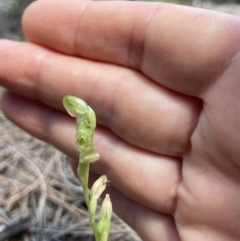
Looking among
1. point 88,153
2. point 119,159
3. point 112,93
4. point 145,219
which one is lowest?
point 145,219

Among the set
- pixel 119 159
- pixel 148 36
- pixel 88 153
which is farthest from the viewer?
Result: pixel 119 159

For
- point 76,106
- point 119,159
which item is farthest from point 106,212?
point 119,159

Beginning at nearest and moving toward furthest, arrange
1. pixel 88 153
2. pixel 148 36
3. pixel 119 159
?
pixel 88 153 < pixel 148 36 < pixel 119 159

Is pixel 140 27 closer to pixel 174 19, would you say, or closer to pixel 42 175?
pixel 174 19

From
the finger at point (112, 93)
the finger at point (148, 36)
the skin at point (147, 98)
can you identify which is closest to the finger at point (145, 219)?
the skin at point (147, 98)

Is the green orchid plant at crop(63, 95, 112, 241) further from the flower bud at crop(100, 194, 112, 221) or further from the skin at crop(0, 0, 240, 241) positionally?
the skin at crop(0, 0, 240, 241)

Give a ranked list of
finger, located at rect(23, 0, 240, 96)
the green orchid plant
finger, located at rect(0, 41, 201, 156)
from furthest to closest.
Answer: finger, located at rect(0, 41, 201, 156), finger, located at rect(23, 0, 240, 96), the green orchid plant

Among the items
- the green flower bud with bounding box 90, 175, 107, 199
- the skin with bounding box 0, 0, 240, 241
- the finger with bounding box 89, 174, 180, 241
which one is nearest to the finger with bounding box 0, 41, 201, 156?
the skin with bounding box 0, 0, 240, 241

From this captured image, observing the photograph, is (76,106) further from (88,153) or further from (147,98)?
(147,98)
